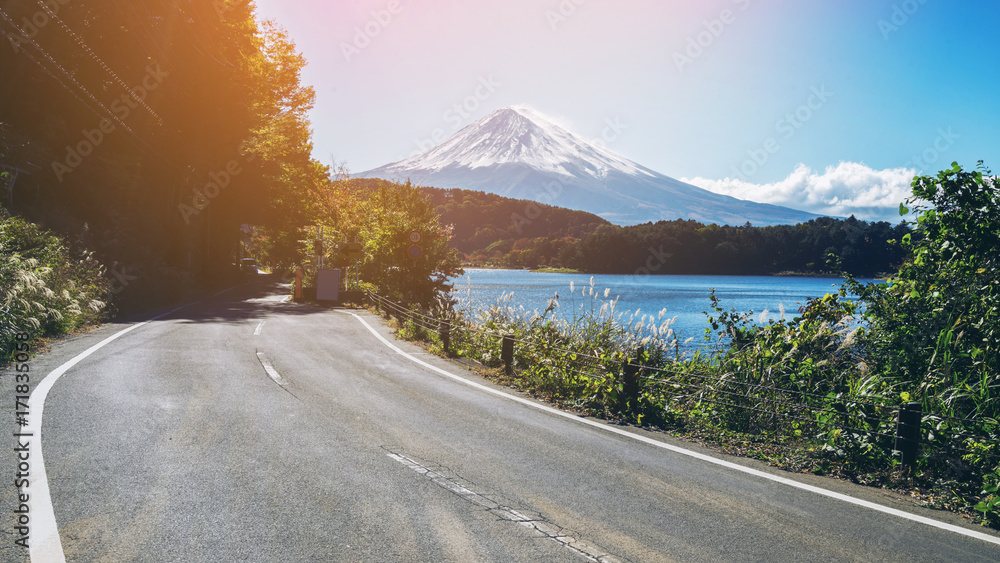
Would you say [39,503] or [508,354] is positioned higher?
[508,354]

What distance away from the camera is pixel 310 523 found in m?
4.04

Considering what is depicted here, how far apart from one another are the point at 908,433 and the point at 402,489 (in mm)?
4803

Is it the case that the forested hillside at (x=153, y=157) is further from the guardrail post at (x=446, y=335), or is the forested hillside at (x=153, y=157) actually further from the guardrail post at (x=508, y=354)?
the guardrail post at (x=508, y=354)

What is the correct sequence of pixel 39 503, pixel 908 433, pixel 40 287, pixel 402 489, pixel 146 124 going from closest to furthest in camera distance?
pixel 39 503
pixel 402 489
pixel 908 433
pixel 40 287
pixel 146 124

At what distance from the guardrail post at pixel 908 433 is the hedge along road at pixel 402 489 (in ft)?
1.93

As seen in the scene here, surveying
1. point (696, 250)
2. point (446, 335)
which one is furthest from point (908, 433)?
point (696, 250)

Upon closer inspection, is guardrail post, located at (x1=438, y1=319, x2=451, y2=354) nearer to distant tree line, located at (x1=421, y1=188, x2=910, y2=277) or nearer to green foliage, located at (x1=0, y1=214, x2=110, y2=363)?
green foliage, located at (x1=0, y1=214, x2=110, y2=363)

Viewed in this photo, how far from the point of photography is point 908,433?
17.5 feet

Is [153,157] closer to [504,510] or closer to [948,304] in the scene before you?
[504,510]

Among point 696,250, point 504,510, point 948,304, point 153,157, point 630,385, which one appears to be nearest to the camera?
point 504,510

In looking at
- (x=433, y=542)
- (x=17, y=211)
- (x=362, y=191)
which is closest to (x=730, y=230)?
(x=362, y=191)

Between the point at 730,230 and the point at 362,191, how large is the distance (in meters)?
69.6

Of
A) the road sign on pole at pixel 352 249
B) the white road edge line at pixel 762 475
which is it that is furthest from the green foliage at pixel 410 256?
the white road edge line at pixel 762 475

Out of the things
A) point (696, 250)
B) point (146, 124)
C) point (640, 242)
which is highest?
point (146, 124)
